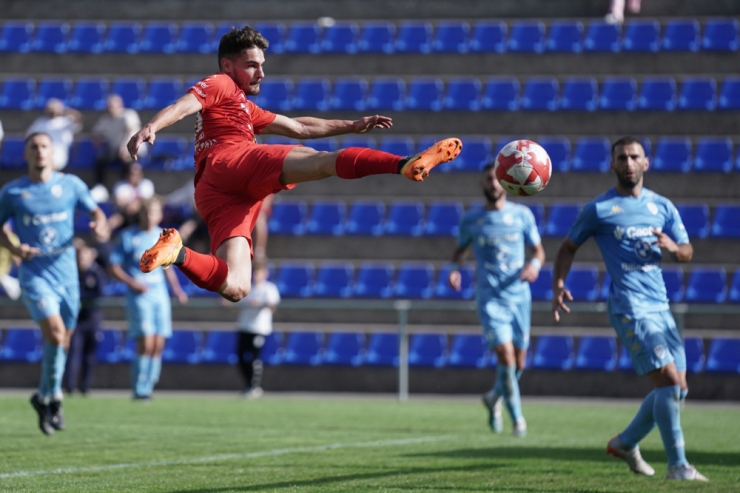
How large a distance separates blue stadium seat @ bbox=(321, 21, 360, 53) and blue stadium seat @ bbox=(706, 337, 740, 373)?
9209 millimetres

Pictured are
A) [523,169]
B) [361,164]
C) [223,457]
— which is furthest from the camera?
[223,457]

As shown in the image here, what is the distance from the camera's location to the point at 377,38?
71.1ft

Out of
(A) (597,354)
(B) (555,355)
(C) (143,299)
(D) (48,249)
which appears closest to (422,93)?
(B) (555,355)

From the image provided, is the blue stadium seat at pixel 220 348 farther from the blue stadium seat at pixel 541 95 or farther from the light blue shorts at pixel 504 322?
the light blue shorts at pixel 504 322

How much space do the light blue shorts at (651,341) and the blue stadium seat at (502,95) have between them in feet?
42.6

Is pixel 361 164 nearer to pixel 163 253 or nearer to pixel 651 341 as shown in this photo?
pixel 163 253

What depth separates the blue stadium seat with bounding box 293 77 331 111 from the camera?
68.4 ft

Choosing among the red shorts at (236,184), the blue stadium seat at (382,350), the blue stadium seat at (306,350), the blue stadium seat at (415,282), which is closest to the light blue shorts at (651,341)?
the red shorts at (236,184)

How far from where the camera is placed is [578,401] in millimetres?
16609

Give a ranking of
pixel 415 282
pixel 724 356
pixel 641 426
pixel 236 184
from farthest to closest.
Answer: pixel 415 282 → pixel 724 356 → pixel 641 426 → pixel 236 184

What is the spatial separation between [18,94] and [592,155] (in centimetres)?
1133

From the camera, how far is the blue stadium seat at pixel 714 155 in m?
19.0

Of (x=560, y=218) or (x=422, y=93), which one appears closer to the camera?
(x=560, y=218)

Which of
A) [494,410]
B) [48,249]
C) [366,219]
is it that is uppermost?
[366,219]
